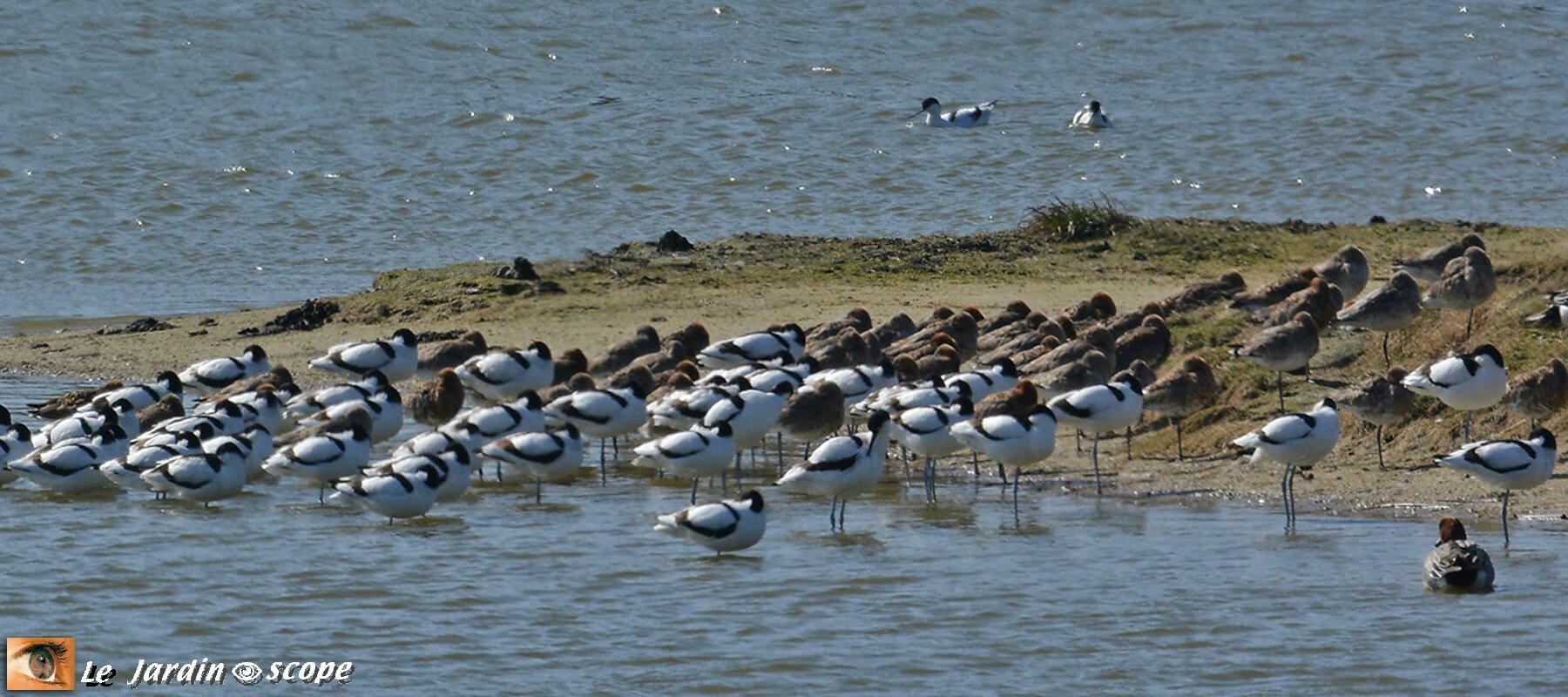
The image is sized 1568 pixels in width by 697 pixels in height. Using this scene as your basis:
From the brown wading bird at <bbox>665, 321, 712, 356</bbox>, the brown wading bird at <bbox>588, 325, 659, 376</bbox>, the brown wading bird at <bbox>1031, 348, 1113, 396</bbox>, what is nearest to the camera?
the brown wading bird at <bbox>1031, 348, 1113, 396</bbox>

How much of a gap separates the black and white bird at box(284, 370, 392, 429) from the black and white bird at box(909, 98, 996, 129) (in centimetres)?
1523

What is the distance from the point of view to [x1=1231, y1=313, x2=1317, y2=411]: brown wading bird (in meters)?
14.4

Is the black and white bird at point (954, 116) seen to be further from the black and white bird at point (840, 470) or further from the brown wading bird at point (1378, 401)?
the black and white bird at point (840, 470)

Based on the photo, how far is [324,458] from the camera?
14.0m

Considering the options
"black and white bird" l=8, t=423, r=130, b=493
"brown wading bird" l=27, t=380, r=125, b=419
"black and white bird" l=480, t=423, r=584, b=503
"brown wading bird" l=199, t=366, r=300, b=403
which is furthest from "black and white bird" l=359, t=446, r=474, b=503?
"brown wading bird" l=27, t=380, r=125, b=419

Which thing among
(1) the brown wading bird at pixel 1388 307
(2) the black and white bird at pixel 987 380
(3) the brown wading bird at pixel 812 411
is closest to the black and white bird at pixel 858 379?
(3) the brown wading bird at pixel 812 411

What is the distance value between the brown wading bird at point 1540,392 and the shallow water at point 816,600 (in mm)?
1488

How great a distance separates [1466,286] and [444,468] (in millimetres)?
7646

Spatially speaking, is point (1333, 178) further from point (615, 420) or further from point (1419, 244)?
point (615, 420)

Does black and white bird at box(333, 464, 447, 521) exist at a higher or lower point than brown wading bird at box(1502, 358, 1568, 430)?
lower

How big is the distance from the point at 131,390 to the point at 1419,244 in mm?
12927

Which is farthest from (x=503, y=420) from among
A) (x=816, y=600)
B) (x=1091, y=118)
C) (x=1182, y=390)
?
(x=1091, y=118)

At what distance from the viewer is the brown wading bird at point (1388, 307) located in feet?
49.6

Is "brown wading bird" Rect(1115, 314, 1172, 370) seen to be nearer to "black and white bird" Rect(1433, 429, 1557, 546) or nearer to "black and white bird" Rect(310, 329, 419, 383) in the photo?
"black and white bird" Rect(1433, 429, 1557, 546)
